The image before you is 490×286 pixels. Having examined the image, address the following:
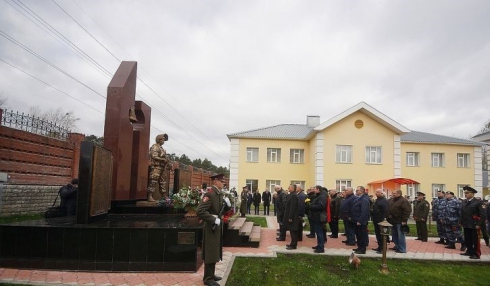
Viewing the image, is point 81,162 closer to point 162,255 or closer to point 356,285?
point 162,255

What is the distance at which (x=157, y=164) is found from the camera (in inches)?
429

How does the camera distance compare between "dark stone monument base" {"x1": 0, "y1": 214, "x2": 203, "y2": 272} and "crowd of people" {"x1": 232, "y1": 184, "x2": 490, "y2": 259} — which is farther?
"crowd of people" {"x1": 232, "y1": 184, "x2": 490, "y2": 259}

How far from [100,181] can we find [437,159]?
27692 millimetres

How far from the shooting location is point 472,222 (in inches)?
356

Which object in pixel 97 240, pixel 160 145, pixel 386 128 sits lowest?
pixel 97 240

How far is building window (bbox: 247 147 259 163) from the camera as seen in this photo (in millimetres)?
27469

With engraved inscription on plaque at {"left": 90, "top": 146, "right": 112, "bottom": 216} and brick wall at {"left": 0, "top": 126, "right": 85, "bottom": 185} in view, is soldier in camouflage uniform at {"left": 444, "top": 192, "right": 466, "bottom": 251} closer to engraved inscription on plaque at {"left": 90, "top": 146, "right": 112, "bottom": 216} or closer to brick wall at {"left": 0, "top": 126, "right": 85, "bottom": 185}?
engraved inscription on plaque at {"left": 90, "top": 146, "right": 112, "bottom": 216}

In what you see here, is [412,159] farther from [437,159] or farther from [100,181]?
[100,181]

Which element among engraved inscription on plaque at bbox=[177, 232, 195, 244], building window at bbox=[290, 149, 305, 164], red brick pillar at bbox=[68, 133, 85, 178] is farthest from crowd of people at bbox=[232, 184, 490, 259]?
building window at bbox=[290, 149, 305, 164]

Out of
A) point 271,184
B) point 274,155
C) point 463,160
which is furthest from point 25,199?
point 463,160

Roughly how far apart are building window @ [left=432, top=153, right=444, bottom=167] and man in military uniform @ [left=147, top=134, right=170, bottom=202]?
24397 mm

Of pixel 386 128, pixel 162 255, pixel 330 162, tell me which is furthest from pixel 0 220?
pixel 386 128

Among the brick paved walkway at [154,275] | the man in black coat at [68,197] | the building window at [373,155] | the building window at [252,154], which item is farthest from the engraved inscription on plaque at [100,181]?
the building window at [373,155]

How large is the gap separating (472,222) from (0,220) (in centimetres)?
1343
